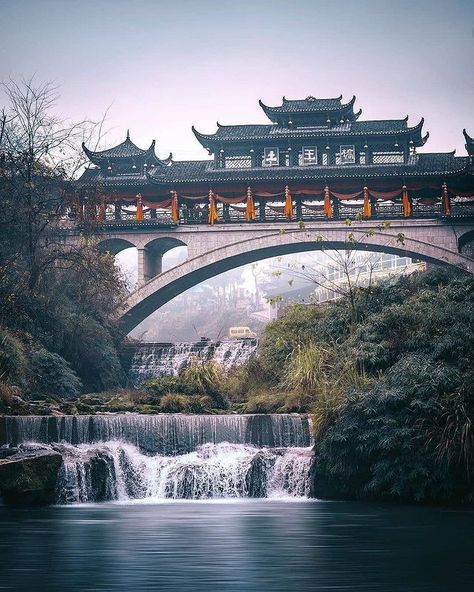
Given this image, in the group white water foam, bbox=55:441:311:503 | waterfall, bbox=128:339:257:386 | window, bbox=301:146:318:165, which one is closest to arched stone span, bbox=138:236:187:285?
waterfall, bbox=128:339:257:386

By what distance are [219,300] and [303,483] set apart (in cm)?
9934

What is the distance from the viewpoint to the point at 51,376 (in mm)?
34938

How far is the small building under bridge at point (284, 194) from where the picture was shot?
51.9 m

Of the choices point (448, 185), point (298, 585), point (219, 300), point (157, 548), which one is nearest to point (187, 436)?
point (157, 548)

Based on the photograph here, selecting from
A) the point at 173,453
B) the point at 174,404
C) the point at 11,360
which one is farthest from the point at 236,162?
the point at 173,453

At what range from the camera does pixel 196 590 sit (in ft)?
37.2

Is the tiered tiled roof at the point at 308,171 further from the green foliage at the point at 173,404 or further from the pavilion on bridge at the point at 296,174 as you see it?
the green foliage at the point at 173,404

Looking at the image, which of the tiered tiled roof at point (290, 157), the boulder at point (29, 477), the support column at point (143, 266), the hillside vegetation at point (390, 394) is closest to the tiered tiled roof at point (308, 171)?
the tiered tiled roof at point (290, 157)

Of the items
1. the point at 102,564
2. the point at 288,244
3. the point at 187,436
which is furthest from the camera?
the point at 288,244

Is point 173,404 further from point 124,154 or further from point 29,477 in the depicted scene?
point 124,154

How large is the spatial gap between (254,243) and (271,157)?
8.21 m

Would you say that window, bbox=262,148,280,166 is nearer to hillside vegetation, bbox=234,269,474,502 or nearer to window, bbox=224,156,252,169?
window, bbox=224,156,252,169

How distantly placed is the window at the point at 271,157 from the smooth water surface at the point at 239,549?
39007 mm

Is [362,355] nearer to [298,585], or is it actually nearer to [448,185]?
[298,585]
